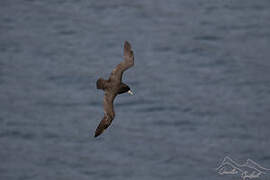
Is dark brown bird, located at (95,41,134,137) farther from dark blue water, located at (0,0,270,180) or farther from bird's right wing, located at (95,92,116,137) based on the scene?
dark blue water, located at (0,0,270,180)

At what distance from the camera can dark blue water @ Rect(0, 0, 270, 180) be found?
30.3 meters

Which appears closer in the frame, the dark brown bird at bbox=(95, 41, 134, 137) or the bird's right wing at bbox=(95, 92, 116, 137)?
the bird's right wing at bbox=(95, 92, 116, 137)

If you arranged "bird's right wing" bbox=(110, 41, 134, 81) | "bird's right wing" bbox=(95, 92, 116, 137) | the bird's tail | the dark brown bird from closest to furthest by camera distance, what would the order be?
1. the bird's tail
2. "bird's right wing" bbox=(95, 92, 116, 137)
3. the dark brown bird
4. "bird's right wing" bbox=(110, 41, 134, 81)

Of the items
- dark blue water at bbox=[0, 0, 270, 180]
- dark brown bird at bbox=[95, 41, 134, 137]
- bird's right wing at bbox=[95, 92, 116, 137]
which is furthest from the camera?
dark blue water at bbox=[0, 0, 270, 180]

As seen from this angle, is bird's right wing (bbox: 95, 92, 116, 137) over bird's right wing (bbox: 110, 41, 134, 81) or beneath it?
beneath

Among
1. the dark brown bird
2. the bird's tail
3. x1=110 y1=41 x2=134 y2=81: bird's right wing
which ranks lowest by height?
the bird's tail

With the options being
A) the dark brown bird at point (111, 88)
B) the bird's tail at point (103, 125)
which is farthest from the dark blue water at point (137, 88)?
the bird's tail at point (103, 125)

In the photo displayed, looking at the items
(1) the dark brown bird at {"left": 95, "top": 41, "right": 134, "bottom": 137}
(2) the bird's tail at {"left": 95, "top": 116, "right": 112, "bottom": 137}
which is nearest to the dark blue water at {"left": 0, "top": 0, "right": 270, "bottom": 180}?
(1) the dark brown bird at {"left": 95, "top": 41, "right": 134, "bottom": 137}

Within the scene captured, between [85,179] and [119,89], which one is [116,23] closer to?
[85,179]

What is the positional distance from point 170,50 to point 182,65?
4.54 feet

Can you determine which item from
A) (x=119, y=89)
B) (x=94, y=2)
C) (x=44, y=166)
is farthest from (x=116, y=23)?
(x=119, y=89)

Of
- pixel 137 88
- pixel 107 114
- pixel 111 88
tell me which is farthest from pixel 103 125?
pixel 137 88

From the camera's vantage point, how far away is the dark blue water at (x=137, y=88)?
30328 mm

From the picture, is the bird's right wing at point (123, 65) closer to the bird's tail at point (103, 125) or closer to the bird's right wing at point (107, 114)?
the bird's right wing at point (107, 114)
